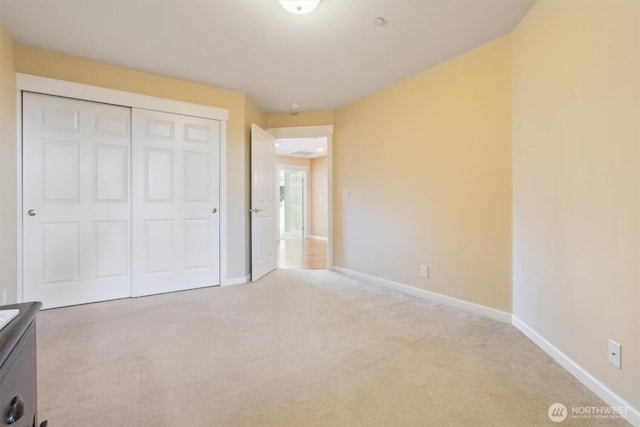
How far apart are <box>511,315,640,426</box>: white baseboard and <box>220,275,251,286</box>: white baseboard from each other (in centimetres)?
291

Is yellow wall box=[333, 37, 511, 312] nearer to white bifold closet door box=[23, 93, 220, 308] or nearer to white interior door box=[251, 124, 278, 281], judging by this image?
white interior door box=[251, 124, 278, 281]

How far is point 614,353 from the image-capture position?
58.4 inches

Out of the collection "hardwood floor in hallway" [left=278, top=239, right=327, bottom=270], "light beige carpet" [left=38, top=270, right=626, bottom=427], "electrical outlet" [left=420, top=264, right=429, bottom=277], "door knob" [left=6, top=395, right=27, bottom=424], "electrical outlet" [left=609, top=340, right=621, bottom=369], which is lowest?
"light beige carpet" [left=38, top=270, right=626, bottom=427]

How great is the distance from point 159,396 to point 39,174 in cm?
244

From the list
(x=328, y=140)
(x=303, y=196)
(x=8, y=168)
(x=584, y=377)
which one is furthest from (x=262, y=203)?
(x=303, y=196)

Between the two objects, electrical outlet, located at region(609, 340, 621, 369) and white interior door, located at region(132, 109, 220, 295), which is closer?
electrical outlet, located at region(609, 340, 621, 369)

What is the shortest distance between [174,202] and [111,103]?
113 cm

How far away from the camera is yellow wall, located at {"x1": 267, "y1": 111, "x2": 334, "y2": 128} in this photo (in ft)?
14.9

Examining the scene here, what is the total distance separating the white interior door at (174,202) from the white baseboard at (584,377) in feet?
10.4

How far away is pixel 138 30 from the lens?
2.46 m

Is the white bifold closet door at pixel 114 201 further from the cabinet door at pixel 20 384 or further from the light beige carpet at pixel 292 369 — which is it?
the cabinet door at pixel 20 384

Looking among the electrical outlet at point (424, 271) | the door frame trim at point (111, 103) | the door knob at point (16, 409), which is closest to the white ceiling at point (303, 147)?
the door frame trim at point (111, 103)

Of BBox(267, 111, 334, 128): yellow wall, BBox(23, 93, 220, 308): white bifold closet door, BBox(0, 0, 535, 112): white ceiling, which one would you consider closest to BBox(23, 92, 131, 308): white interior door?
BBox(23, 93, 220, 308): white bifold closet door

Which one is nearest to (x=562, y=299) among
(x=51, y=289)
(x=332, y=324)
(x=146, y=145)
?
(x=332, y=324)
